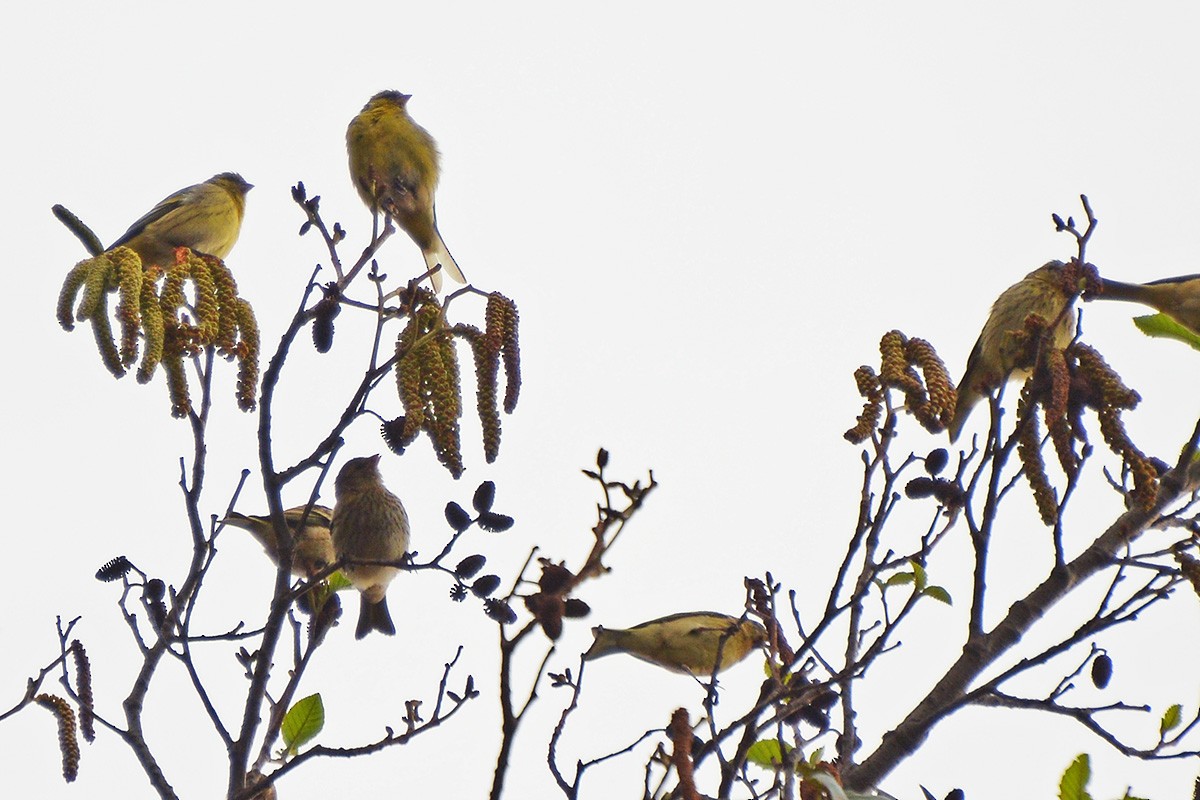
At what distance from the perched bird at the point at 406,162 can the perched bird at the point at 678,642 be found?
215 cm

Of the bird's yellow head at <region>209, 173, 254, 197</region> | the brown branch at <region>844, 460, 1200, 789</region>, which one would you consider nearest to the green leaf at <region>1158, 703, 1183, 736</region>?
the brown branch at <region>844, 460, 1200, 789</region>

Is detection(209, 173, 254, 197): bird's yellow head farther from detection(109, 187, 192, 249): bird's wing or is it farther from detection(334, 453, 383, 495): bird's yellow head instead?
detection(334, 453, 383, 495): bird's yellow head

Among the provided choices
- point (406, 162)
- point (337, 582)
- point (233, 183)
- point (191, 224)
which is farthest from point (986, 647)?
point (233, 183)

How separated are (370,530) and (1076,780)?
381cm

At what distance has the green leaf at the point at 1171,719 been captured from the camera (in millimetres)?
3082

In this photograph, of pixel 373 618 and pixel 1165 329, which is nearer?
pixel 1165 329

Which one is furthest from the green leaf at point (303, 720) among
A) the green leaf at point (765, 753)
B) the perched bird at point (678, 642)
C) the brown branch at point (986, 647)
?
the perched bird at point (678, 642)

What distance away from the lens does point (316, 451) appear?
300 cm

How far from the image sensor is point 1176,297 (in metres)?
6.41

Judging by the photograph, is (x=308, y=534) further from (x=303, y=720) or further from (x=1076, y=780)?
(x=1076, y=780)

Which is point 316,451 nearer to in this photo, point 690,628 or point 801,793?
point 801,793

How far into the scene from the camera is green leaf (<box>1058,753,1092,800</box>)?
259 cm

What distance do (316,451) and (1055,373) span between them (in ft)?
5.28

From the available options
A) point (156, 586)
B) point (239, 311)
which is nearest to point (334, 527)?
point (156, 586)
